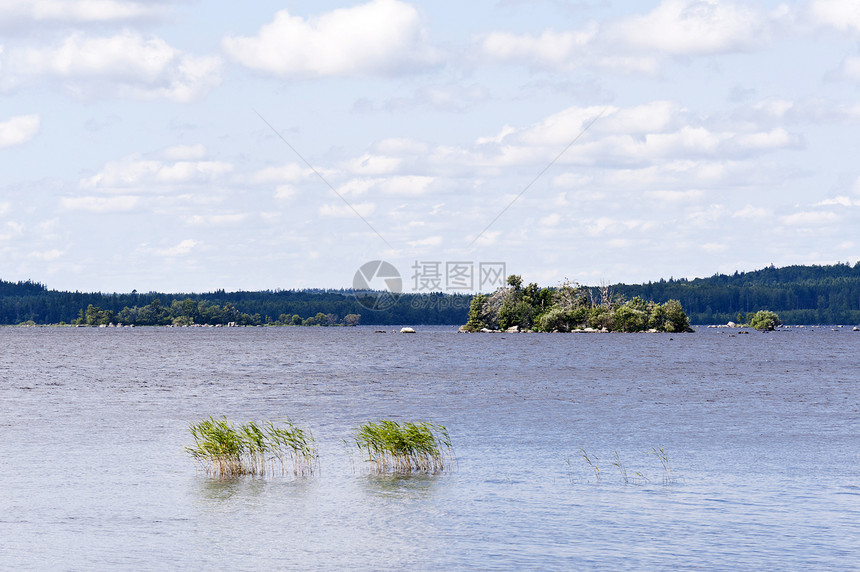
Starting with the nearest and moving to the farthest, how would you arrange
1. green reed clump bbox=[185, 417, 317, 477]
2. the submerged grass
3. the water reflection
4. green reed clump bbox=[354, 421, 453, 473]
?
the water reflection < the submerged grass < green reed clump bbox=[185, 417, 317, 477] < green reed clump bbox=[354, 421, 453, 473]

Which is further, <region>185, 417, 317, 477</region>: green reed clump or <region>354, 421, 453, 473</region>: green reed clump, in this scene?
<region>354, 421, 453, 473</region>: green reed clump

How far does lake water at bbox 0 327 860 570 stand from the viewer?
992 inches

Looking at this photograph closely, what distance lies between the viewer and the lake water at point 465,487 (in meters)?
25.2

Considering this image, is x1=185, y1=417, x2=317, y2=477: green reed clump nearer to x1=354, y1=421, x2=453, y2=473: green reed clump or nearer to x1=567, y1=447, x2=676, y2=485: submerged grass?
x1=354, y1=421, x2=453, y2=473: green reed clump

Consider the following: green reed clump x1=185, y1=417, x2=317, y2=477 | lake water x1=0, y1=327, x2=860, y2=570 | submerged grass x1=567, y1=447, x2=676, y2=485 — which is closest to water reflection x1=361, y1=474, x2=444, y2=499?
lake water x1=0, y1=327, x2=860, y2=570

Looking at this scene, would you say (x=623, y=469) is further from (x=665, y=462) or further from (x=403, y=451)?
(x=403, y=451)

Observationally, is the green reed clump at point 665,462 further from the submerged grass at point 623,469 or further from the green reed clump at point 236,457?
the green reed clump at point 236,457

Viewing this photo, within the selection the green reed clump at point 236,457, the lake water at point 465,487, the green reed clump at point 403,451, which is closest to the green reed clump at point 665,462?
the lake water at point 465,487

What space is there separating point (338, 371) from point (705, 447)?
232ft

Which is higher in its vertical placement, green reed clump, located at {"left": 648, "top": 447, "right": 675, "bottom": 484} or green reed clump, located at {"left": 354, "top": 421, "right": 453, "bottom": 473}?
green reed clump, located at {"left": 354, "top": 421, "right": 453, "bottom": 473}

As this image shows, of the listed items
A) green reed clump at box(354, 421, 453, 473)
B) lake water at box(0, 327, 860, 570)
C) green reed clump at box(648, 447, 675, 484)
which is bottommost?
lake water at box(0, 327, 860, 570)

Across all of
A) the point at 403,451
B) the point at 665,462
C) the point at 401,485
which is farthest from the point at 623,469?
the point at 401,485

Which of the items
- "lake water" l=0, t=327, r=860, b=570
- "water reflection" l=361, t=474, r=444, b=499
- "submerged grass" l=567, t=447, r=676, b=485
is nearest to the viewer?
"lake water" l=0, t=327, r=860, b=570

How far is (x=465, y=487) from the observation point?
34.5 m
